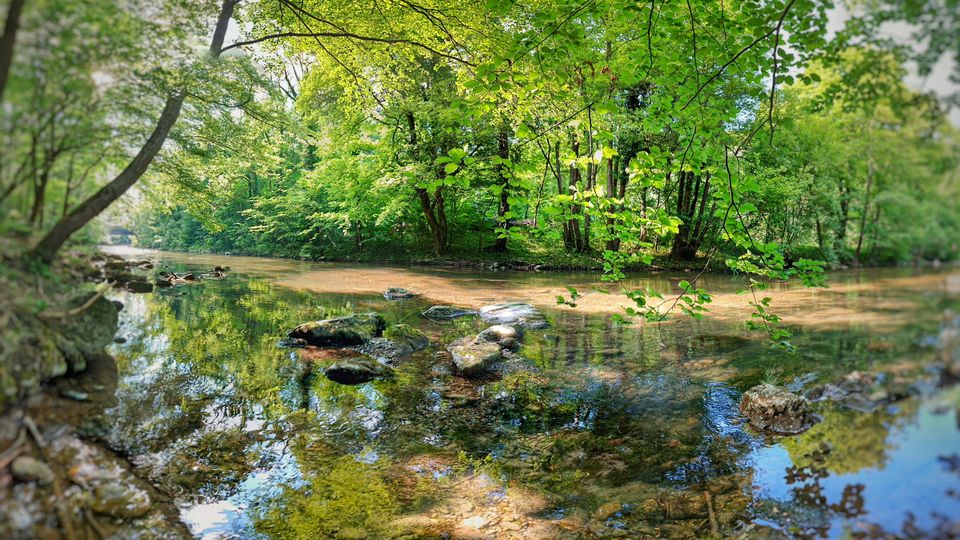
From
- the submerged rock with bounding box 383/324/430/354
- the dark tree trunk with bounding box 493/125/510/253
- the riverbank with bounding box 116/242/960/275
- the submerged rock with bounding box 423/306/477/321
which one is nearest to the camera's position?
the dark tree trunk with bounding box 493/125/510/253

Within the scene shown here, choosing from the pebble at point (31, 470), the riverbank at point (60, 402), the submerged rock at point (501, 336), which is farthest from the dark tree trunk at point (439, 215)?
the pebble at point (31, 470)

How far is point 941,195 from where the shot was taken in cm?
141

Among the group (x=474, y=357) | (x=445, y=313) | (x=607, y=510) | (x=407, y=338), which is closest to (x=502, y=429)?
(x=607, y=510)

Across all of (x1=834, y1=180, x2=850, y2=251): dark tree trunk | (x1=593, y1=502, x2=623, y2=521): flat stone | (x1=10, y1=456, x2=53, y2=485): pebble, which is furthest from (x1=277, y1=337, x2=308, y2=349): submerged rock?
(x1=834, y1=180, x2=850, y2=251): dark tree trunk

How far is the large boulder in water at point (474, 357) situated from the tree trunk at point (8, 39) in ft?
20.2

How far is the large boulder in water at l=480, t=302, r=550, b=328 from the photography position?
33.4 ft

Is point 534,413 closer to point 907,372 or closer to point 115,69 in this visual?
point 907,372

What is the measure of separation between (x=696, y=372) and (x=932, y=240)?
5932 mm

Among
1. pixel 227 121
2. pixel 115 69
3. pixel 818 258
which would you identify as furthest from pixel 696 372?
pixel 115 69

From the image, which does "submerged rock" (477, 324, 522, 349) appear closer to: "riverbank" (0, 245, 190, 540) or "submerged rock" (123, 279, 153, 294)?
"submerged rock" (123, 279, 153, 294)

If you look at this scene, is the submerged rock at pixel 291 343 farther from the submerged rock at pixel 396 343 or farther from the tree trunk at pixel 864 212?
the tree trunk at pixel 864 212

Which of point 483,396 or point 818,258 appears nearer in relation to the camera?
point 818,258

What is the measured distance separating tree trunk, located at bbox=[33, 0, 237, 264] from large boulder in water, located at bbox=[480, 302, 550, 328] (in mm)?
8328

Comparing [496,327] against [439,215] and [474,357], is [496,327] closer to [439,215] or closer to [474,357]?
[474,357]
